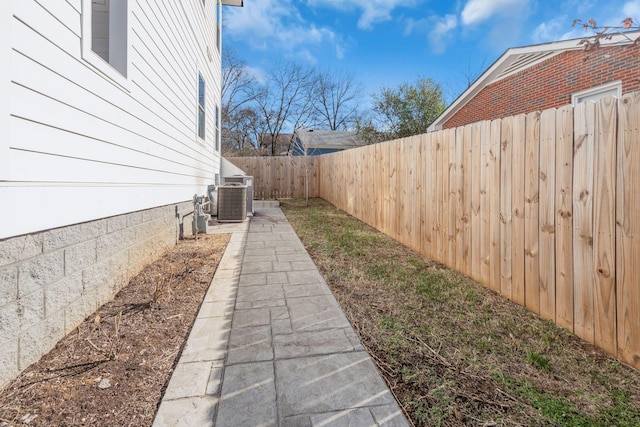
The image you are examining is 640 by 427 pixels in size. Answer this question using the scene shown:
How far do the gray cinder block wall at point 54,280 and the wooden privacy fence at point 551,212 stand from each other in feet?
11.0

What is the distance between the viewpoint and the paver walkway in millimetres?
1466

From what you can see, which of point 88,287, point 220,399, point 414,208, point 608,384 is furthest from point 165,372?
point 414,208

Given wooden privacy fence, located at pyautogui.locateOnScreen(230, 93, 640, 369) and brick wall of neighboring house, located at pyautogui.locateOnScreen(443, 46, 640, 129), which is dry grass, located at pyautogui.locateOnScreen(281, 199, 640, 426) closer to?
wooden privacy fence, located at pyautogui.locateOnScreen(230, 93, 640, 369)

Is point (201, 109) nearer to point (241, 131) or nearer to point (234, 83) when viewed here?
point (234, 83)

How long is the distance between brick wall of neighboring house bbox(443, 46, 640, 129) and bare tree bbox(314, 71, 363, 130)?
56.5 feet

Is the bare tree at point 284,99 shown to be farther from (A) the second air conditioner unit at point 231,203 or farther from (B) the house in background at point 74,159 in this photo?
(B) the house in background at point 74,159

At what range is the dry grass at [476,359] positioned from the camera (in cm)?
147

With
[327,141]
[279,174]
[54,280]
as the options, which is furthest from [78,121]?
[327,141]

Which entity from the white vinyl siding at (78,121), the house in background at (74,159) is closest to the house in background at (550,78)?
the white vinyl siding at (78,121)

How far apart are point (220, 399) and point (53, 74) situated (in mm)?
2127

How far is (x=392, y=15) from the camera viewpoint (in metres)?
18.3

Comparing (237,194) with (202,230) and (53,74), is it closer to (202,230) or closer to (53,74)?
(202,230)

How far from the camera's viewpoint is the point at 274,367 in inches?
72.3

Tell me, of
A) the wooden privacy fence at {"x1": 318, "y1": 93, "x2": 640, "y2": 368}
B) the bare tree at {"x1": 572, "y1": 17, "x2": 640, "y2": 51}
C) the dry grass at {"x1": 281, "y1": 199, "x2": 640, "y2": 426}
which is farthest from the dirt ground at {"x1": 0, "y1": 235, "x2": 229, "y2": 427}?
the bare tree at {"x1": 572, "y1": 17, "x2": 640, "y2": 51}
